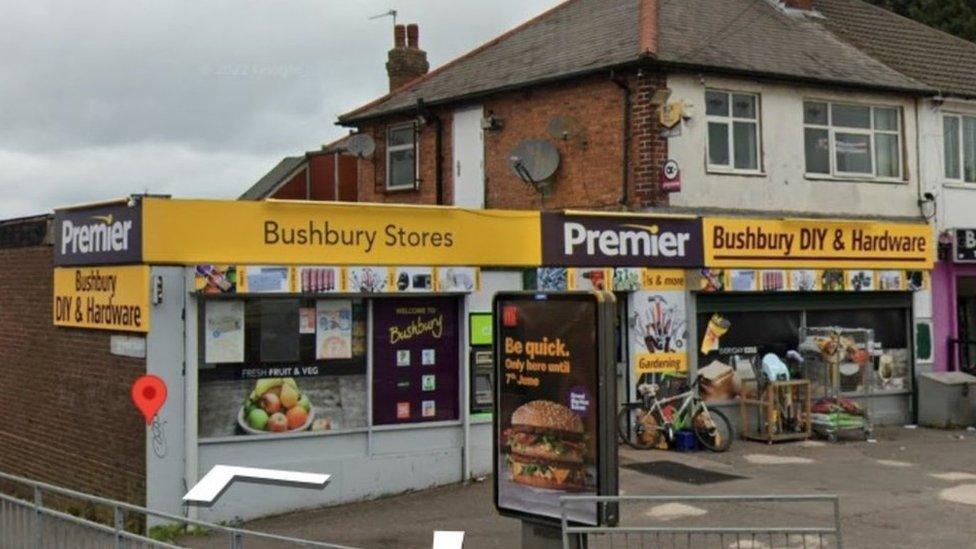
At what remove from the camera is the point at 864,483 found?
13.0 meters

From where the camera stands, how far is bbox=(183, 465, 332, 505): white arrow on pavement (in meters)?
5.95

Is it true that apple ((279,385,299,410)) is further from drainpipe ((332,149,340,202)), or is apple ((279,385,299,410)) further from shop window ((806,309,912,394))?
drainpipe ((332,149,340,202))

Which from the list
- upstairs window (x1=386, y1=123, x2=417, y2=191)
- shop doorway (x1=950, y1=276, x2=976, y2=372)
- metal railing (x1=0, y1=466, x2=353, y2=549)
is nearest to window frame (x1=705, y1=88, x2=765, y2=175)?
shop doorway (x1=950, y1=276, x2=976, y2=372)

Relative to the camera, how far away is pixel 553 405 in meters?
8.20

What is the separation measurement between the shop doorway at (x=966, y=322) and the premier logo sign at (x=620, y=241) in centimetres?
650

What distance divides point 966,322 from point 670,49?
8.08 meters

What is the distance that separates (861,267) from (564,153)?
525 cm

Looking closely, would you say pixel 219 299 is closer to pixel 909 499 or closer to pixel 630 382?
pixel 630 382

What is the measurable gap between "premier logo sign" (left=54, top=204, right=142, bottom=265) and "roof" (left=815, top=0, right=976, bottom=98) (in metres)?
14.3

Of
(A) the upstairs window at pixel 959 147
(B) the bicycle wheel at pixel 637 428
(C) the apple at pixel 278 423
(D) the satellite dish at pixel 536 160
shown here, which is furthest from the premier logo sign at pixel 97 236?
(A) the upstairs window at pixel 959 147

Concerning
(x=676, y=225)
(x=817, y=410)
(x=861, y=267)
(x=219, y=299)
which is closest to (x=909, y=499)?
(x=817, y=410)

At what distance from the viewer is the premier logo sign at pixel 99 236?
11648mm

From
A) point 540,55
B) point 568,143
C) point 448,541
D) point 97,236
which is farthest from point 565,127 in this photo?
A: point 448,541

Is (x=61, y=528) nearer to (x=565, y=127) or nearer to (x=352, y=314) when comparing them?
(x=352, y=314)
